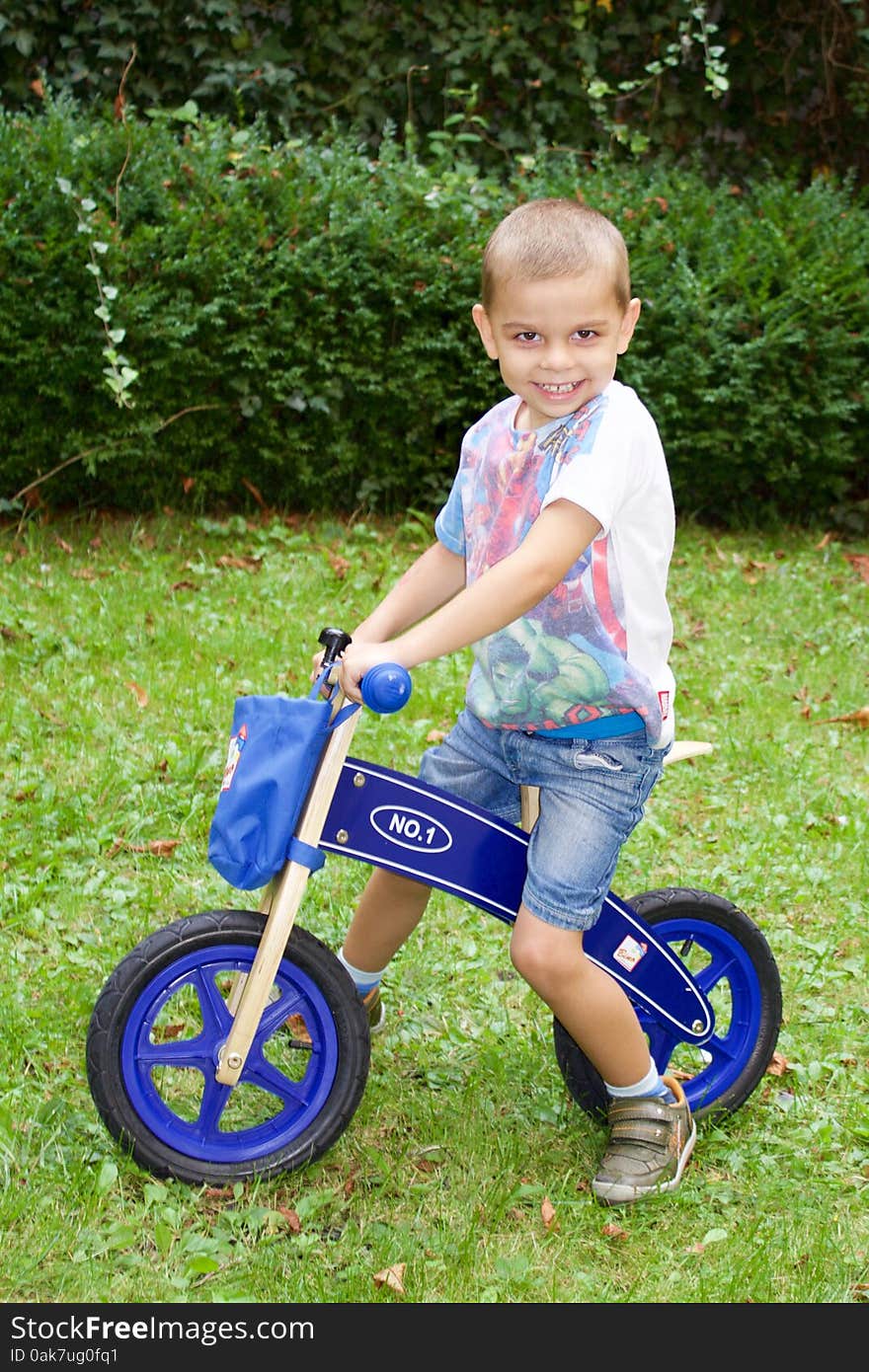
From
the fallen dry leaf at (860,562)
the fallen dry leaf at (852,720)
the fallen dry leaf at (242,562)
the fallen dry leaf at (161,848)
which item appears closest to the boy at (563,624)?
the fallen dry leaf at (161,848)

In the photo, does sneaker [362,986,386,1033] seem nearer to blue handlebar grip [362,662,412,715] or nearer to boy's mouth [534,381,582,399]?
blue handlebar grip [362,662,412,715]

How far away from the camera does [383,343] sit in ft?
20.2

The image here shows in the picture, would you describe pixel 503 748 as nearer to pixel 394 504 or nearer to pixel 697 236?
pixel 394 504

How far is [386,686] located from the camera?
6.86 feet

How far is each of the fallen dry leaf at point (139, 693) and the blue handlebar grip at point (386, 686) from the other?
8.30 ft

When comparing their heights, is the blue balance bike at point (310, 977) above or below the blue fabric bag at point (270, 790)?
below

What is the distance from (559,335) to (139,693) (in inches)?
103

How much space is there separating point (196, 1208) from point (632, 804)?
1040 mm

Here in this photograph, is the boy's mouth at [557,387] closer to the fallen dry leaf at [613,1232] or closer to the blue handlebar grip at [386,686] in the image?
the blue handlebar grip at [386,686]

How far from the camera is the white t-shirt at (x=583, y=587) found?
2365 millimetres

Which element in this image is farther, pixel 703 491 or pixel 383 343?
pixel 703 491

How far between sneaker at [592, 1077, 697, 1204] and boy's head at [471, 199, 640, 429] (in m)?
1.31

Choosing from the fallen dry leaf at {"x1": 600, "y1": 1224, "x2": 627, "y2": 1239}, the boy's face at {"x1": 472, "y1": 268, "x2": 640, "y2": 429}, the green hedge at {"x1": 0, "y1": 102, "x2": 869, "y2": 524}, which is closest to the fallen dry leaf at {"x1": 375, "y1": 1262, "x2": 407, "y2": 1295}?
the fallen dry leaf at {"x1": 600, "y1": 1224, "x2": 627, "y2": 1239}

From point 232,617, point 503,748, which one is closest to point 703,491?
point 232,617
